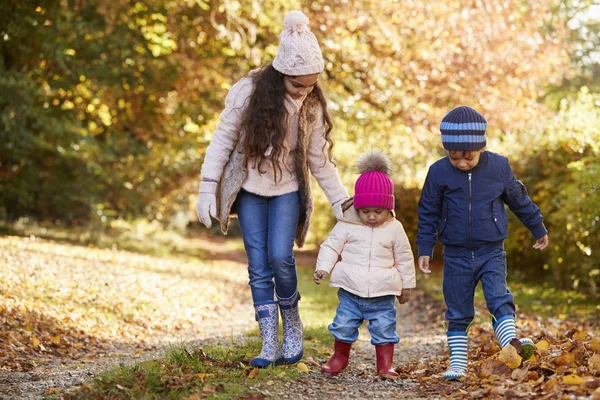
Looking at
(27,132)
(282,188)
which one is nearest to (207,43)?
(27,132)

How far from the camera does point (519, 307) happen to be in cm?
1030

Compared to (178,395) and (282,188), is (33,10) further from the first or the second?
(178,395)

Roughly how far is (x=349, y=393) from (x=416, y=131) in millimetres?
9783

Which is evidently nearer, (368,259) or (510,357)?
(510,357)

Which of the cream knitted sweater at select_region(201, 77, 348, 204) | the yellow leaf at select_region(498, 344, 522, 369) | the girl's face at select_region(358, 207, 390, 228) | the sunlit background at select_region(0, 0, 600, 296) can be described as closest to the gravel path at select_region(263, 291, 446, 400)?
the yellow leaf at select_region(498, 344, 522, 369)

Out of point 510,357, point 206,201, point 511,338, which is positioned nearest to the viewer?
point 510,357

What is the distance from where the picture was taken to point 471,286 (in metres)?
5.14

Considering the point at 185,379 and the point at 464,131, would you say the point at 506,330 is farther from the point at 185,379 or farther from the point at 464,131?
the point at 185,379

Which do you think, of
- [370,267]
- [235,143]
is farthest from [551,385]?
[235,143]

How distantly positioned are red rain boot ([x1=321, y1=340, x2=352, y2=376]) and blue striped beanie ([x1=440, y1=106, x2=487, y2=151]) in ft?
5.08

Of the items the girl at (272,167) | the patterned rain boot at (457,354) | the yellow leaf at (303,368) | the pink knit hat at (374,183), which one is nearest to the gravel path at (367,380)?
the yellow leaf at (303,368)

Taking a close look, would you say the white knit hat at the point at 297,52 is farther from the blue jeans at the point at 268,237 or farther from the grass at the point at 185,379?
the grass at the point at 185,379

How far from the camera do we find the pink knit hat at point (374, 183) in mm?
5191

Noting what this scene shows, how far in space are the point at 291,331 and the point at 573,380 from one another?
1949 millimetres
